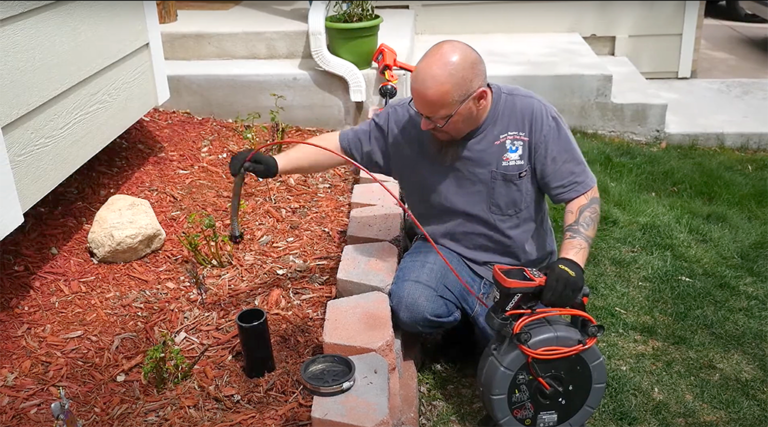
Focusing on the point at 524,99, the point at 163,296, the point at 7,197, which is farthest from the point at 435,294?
the point at 7,197

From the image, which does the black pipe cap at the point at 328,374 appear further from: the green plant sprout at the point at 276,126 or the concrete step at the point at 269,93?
the concrete step at the point at 269,93

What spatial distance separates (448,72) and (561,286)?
84 centimetres

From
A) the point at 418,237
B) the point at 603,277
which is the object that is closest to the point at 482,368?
the point at 418,237

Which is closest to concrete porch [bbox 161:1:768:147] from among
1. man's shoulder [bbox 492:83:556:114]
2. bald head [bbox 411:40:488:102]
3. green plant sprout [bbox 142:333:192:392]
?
man's shoulder [bbox 492:83:556:114]

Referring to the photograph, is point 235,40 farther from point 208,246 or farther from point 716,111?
point 716,111

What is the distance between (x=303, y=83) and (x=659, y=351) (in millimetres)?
2876

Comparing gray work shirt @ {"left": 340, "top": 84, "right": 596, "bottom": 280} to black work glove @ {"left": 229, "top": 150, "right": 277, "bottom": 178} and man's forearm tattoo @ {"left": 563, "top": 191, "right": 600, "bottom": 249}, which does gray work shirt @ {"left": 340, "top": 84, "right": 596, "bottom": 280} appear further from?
black work glove @ {"left": 229, "top": 150, "right": 277, "bottom": 178}

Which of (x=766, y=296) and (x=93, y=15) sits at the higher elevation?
(x=93, y=15)

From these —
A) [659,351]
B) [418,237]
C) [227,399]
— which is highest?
[418,237]

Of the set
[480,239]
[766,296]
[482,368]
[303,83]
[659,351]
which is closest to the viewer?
[482,368]

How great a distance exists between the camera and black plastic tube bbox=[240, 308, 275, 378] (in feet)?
8.43

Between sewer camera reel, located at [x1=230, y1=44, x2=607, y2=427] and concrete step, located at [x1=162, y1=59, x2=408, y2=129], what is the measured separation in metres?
2.66

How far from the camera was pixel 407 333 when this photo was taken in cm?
301

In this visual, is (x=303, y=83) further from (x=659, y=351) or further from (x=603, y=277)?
(x=659, y=351)
